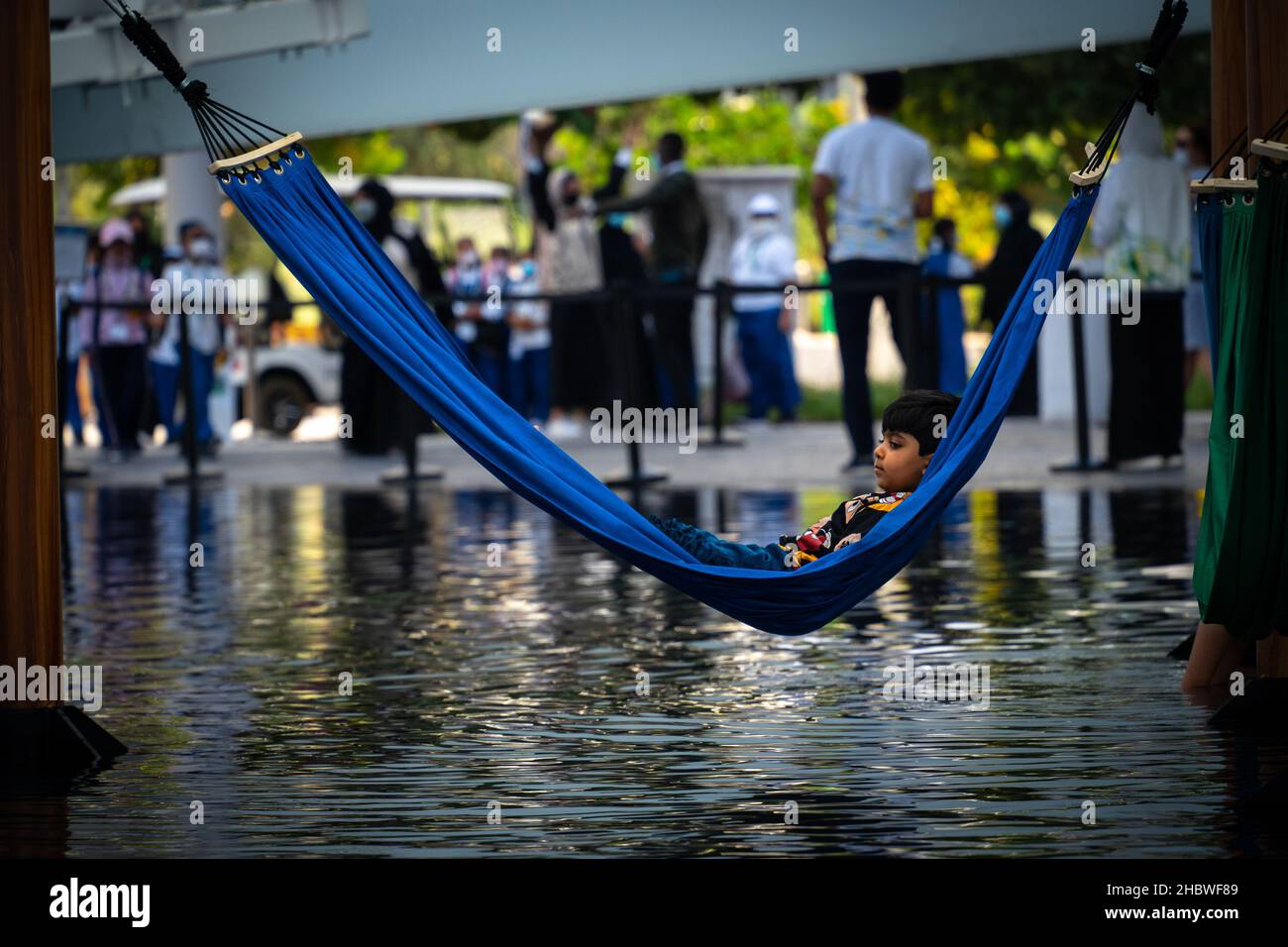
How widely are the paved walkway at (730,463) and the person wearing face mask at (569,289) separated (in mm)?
421

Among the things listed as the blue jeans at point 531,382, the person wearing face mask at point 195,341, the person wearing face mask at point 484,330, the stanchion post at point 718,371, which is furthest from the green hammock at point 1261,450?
the blue jeans at point 531,382

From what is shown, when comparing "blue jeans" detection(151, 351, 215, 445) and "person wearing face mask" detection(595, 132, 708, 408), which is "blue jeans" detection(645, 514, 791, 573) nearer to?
"person wearing face mask" detection(595, 132, 708, 408)

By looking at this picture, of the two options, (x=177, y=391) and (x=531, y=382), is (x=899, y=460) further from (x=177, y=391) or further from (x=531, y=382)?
(x=531, y=382)

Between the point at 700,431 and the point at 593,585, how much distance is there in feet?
38.0

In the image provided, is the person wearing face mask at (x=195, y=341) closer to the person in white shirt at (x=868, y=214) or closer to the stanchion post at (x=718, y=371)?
the stanchion post at (x=718, y=371)

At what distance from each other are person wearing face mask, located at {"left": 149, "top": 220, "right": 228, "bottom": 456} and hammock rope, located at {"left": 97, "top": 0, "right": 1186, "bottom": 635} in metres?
13.6

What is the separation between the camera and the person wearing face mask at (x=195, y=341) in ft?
68.8

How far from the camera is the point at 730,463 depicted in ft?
59.3

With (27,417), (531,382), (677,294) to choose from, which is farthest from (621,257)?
(27,417)

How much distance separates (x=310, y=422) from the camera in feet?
98.6

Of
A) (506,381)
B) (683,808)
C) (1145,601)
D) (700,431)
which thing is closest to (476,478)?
(700,431)

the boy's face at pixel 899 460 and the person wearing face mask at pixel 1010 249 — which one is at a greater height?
the person wearing face mask at pixel 1010 249
